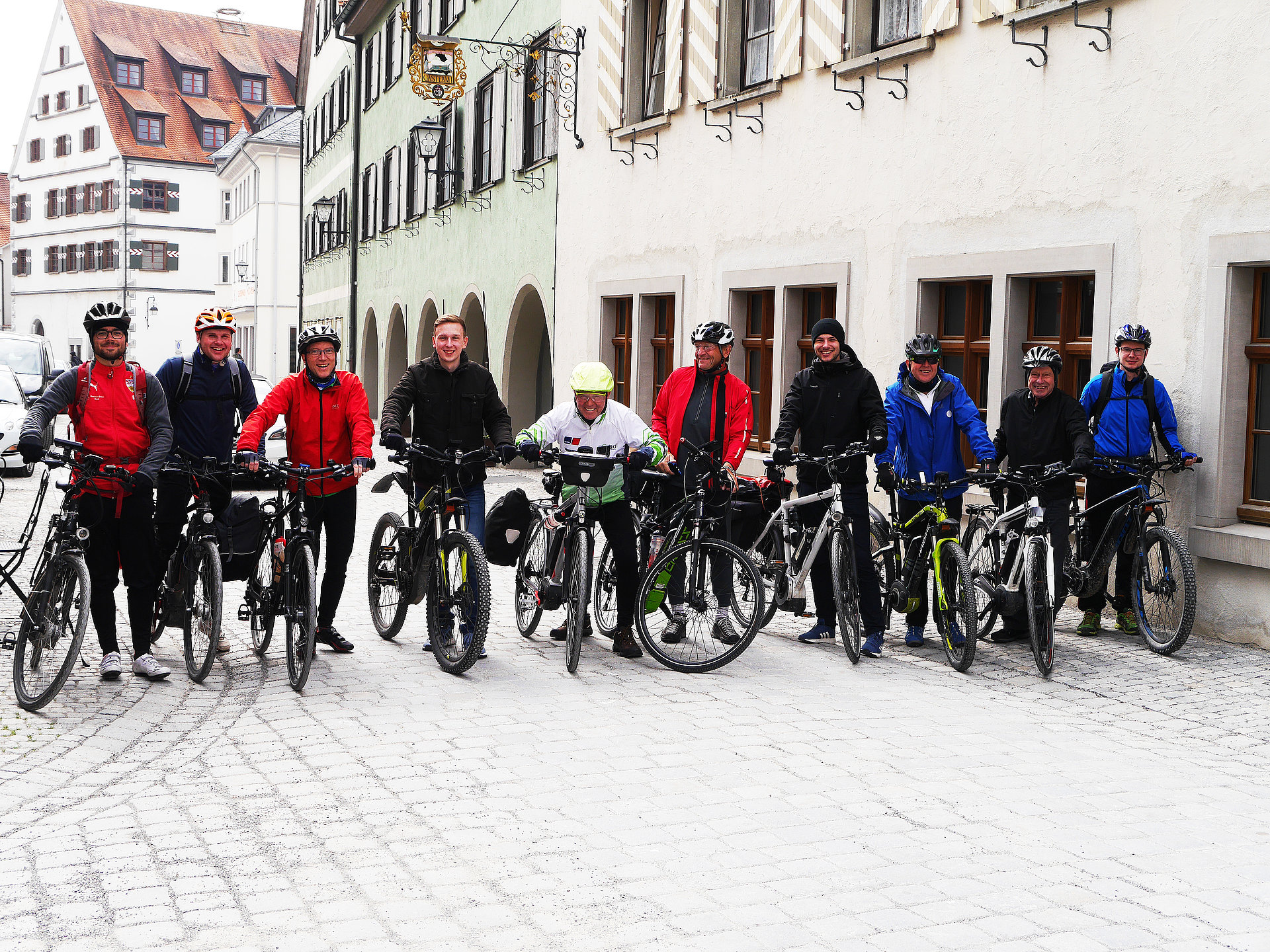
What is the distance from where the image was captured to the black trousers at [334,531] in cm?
828

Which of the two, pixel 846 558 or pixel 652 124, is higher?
pixel 652 124

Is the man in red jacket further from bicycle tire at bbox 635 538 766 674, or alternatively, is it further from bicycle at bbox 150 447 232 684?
bicycle tire at bbox 635 538 766 674

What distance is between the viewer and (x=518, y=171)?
830 inches

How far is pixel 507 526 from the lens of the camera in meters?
8.66

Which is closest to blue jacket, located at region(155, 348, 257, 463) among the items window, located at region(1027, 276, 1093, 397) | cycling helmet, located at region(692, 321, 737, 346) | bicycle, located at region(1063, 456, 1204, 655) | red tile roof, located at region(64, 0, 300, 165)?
cycling helmet, located at region(692, 321, 737, 346)

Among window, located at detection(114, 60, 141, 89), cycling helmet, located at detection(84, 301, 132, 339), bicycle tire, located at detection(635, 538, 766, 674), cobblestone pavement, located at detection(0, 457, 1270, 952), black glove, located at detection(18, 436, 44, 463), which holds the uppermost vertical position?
window, located at detection(114, 60, 141, 89)

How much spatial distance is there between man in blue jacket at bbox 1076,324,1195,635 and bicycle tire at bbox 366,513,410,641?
4050mm

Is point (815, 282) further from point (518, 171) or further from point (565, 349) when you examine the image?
point (518, 171)

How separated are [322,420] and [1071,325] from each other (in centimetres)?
524

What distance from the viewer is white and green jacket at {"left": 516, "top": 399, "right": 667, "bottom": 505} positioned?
825cm

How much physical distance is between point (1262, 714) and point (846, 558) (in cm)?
227

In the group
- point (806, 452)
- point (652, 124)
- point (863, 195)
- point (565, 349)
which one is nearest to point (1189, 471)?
point (806, 452)

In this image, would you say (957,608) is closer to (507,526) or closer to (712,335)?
(712,335)

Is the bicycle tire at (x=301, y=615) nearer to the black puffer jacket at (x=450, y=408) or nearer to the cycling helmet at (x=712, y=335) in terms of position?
the black puffer jacket at (x=450, y=408)
